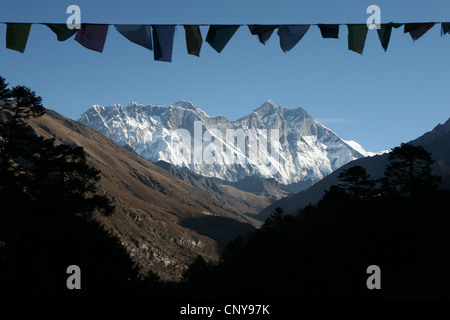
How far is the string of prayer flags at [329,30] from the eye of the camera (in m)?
17.2

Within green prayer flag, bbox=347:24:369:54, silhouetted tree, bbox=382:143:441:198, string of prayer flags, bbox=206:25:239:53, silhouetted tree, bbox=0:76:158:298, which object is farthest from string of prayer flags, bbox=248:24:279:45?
silhouetted tree, bbox=382:143:441:198

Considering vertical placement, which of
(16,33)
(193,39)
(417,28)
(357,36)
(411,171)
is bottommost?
(411,171)

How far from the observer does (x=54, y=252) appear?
102 feet

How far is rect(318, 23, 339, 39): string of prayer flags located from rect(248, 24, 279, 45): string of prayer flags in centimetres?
179

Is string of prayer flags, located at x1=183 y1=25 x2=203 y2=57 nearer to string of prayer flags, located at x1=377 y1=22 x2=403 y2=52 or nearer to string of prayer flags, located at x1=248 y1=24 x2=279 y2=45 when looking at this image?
string of prayer flags, located at x1=248 y1=24 x2=279 y2=45

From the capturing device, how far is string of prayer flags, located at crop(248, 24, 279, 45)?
17359mm

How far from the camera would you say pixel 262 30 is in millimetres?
17453

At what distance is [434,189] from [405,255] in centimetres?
1323

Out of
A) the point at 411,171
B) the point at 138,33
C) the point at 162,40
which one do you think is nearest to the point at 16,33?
the point at 138,33

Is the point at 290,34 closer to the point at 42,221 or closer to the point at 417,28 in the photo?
the point at 417,28

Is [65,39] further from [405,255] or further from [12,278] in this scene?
[405,255]

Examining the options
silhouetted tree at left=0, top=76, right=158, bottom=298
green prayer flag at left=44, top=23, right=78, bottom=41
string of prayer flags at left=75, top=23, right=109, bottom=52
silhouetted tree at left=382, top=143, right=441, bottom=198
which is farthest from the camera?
silhouetted tree at left=382, top=143, right=441, bottom=198

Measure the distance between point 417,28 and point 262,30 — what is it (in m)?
6.01

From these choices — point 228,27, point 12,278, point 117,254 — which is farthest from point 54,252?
point 228,27
